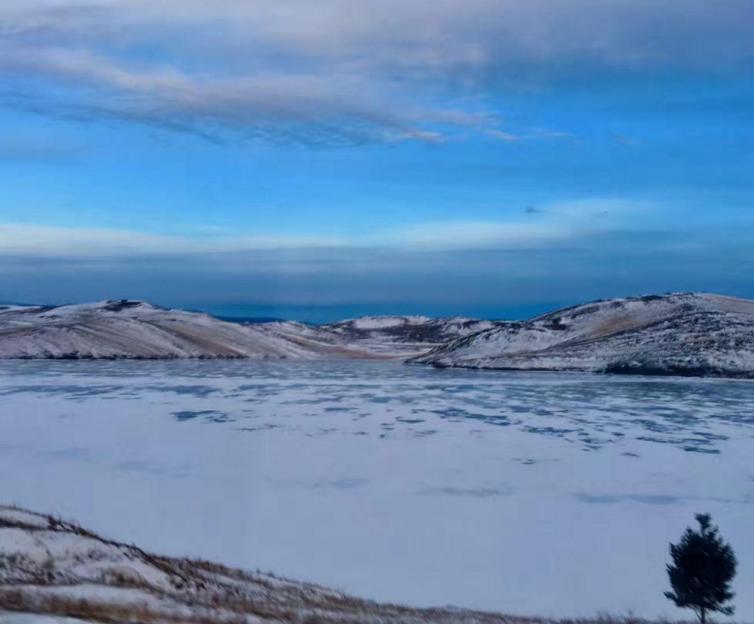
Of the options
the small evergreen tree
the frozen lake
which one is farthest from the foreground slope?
the small evergreen tree

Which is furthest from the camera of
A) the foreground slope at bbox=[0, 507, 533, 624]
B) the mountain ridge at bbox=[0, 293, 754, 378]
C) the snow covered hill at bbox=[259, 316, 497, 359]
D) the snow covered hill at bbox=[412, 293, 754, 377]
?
the snow covered hill at bbox=[259, 316, 497, 359]

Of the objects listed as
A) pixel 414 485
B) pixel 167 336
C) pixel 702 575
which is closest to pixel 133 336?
pixel 167 336

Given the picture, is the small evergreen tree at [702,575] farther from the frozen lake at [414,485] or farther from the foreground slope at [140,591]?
the foreground slope at [140,591]

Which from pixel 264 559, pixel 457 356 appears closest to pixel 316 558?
pixel 264 559

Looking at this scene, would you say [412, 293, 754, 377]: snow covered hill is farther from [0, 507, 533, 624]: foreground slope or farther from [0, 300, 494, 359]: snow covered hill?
[0, 507, 533, 624]: foreground slope

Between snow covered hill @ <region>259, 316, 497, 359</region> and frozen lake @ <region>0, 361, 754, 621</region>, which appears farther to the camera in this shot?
snow covered hill @ <region>259, 316, 497, 359</region>

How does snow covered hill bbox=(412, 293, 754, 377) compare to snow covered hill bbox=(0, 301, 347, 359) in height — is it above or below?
above

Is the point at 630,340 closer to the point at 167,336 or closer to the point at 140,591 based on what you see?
the point at 167,336

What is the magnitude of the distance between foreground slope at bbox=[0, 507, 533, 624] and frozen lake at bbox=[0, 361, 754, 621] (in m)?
0.91

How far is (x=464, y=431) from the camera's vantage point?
2120 cm

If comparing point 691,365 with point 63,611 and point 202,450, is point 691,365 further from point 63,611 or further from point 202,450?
point 63,611

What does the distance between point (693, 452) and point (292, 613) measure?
39.9 feet

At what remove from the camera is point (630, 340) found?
51.2 metres

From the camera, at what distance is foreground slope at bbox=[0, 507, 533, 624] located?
24.5 ft
